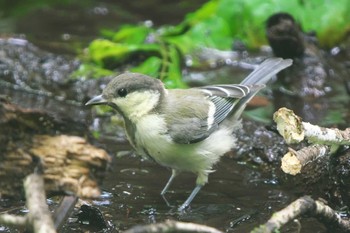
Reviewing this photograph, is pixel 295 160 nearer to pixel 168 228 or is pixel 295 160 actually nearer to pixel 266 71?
pixel 168 228

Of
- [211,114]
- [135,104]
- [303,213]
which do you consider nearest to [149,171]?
[211,114]

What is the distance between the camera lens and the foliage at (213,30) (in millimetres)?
7238

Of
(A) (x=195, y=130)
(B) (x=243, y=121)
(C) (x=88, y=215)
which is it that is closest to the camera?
(C) (x=88, y=215)

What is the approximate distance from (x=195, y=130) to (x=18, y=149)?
1272 millimetres

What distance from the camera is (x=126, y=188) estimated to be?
534 centimetres

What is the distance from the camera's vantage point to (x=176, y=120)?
504 cm

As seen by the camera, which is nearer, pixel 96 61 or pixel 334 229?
pixel 334 229

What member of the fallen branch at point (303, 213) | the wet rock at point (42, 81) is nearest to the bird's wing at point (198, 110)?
the fallen branch at point (303, 213)

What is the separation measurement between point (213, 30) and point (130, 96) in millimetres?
2536

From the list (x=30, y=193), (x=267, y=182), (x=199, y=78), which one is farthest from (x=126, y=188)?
(x=199, y=78)

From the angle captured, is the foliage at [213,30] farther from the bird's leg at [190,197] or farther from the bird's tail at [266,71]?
the bird's leg at [190,197]

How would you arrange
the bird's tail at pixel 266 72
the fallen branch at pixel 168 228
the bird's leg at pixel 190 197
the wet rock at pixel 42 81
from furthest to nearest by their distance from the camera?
Result: the wet rock at pixel 42 81, the bird's tail at pixel 266 72, the bird's leg at pixel 190 197, the fallen branch at pixel 168 228

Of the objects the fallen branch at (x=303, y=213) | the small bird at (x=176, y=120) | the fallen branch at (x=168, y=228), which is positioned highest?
the small bird at (x=176, y=120)

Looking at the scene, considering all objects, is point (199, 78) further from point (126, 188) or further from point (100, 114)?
point (126, 188)
